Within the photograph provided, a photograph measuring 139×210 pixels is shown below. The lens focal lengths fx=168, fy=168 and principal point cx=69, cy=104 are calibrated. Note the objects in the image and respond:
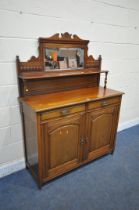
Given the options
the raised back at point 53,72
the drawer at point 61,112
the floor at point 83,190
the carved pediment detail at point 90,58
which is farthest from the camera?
the carved pediment detail at point 90,58

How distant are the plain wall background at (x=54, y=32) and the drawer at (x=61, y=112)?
1.57 feet

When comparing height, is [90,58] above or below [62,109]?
A: above

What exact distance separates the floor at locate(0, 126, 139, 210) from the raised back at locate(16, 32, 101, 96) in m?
1.00

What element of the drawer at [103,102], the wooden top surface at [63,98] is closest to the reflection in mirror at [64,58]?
the wooden top surface at [63,98]

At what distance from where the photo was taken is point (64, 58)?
192 cm

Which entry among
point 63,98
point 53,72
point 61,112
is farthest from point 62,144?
point 53,72

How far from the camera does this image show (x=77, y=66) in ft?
6.70

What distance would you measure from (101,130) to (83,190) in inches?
27.3

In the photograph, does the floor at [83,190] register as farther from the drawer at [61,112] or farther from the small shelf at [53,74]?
the small shelf at [53,74]

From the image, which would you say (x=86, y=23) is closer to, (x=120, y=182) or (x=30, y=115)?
(x=30, y=115)

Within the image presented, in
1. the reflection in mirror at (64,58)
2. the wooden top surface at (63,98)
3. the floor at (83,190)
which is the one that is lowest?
the floor at (83,190)

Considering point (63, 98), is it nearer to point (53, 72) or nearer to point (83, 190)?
point (53, 72)

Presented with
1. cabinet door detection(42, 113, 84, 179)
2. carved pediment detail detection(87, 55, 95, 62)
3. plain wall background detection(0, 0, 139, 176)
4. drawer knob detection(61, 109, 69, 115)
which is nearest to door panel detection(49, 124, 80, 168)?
cabinet door detection(42, 113, 84, 179)

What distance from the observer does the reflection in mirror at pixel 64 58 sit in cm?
182
